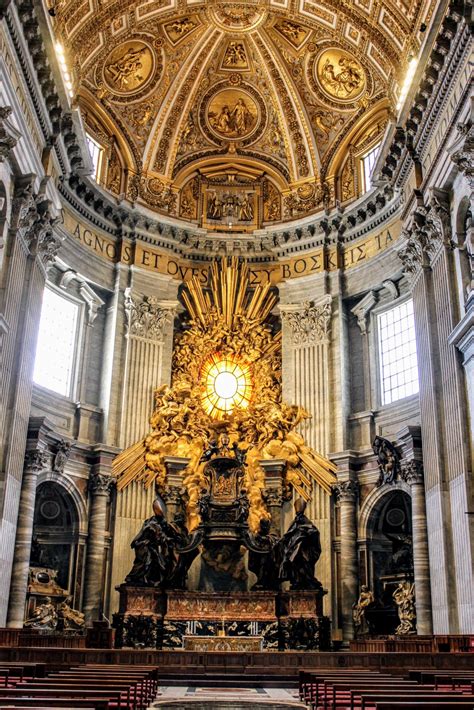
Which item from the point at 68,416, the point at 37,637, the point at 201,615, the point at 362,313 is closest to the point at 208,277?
the point at 362,313

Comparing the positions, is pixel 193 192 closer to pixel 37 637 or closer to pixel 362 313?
pixel 362 313

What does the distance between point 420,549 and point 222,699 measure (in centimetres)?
859

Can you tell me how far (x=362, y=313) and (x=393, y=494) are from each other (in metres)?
4.80

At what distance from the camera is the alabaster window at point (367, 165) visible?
21.7m

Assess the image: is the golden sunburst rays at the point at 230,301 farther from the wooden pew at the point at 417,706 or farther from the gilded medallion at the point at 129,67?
the wooden pew at the point at 417,706

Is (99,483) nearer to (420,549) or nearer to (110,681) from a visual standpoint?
(420,549)

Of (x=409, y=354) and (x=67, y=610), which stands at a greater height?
(x=409, y=354)

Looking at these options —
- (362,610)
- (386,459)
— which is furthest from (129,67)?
(362,610)

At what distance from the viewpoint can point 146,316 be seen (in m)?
21.0

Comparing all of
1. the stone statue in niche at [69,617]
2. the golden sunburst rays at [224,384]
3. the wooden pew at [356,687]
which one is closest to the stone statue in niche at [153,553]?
the stone statue in niche at [69,617]

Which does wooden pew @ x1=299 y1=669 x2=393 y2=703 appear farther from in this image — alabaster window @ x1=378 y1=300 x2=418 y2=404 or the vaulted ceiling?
the vaulted ceiling

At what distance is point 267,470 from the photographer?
64.4 feet

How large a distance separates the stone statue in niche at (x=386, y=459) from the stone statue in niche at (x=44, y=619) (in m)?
7.79

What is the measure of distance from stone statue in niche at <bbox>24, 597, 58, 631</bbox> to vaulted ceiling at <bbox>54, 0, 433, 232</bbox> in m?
11.2
